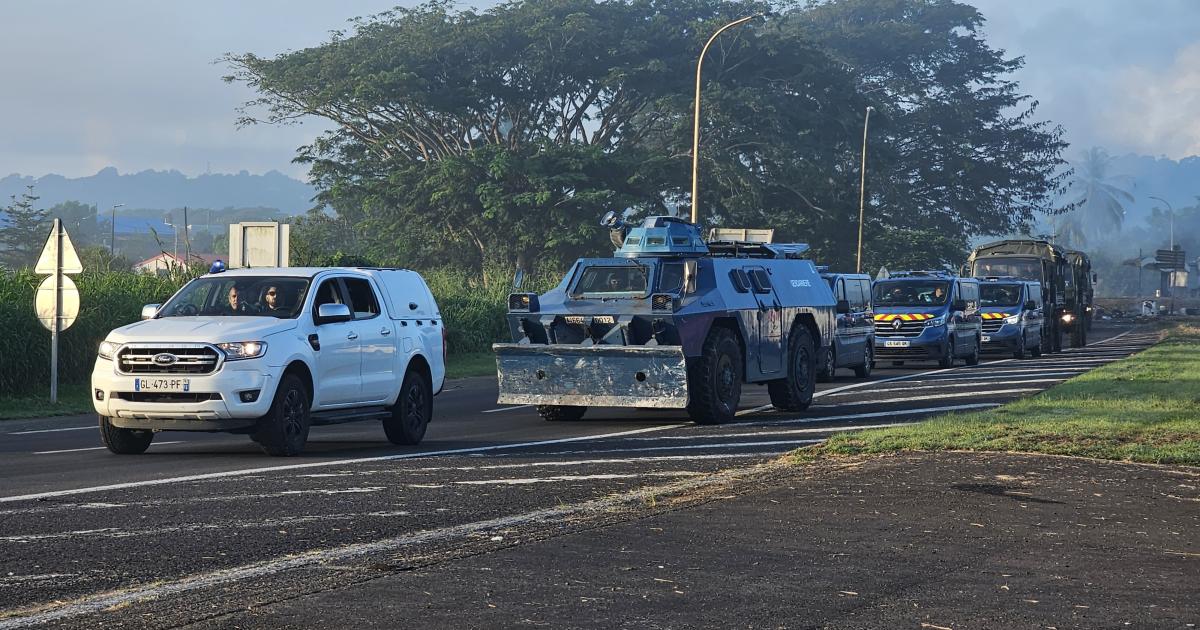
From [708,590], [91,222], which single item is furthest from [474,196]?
[91,222]

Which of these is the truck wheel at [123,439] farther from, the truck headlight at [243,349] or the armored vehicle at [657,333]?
the armored vehicle at [657,333]

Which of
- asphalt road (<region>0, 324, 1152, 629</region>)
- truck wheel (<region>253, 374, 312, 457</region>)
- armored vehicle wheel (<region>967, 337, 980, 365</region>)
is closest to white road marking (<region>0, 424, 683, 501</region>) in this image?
asphalt road (<region>0, 324, 1152, 629</region>)

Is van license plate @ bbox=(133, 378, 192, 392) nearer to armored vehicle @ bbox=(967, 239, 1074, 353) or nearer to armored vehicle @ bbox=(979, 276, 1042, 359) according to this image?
armored vehicle @ bbox=(979, 276, 1042, 359)

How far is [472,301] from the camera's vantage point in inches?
1558

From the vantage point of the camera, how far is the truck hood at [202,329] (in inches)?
539

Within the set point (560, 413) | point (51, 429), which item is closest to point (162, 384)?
point (51, 429)

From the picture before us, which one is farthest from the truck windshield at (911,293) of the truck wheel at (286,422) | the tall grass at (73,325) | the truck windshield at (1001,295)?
the truck wheel at (286,422)

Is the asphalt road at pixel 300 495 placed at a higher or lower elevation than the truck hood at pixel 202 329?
lower

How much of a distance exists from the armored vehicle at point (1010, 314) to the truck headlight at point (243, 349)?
2653cm

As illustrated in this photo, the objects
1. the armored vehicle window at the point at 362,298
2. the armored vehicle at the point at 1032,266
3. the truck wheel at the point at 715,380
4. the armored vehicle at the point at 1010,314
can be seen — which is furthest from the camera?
the armored vehicle at the point at 1032,266

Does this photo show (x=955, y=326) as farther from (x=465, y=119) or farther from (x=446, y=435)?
(x=465, y=119)

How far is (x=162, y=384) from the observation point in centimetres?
1357

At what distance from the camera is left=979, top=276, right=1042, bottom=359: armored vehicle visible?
38.4m

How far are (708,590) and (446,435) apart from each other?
987 centimetres
